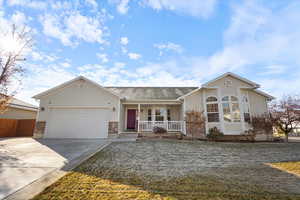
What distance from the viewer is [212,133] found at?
33.2ft

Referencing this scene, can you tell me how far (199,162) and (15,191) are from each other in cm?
520

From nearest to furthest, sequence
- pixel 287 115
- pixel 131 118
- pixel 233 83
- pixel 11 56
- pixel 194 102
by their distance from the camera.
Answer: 1. pixel 11 56
2. pixel 287 115
3. pixel 233 83
4. pixel 194 102
5. pixel 131 118

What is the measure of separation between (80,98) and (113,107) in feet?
9.21

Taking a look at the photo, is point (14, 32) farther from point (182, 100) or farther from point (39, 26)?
point (182, 100)

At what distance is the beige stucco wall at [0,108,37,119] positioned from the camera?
42.7 ft

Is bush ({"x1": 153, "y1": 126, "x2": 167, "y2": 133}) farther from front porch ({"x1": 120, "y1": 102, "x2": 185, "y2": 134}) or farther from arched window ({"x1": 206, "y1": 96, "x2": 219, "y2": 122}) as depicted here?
arched window ({"x1": 206, "y1": 96, "x2": 219, "y2": 122})

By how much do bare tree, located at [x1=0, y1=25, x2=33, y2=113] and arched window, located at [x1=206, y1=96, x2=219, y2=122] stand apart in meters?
14.1

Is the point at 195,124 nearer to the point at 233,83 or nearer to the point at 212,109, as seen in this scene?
the point at 212,109

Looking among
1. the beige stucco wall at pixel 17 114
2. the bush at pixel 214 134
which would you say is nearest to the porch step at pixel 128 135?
the bush at pixel 214 134

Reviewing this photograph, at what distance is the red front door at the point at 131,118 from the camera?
12.9 metres

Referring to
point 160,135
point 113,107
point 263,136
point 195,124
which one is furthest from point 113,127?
point 263,136

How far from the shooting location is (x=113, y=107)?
10602 mm

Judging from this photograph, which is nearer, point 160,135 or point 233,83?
point 160,135

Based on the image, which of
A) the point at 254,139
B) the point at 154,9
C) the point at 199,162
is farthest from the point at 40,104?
the point at 254,139
